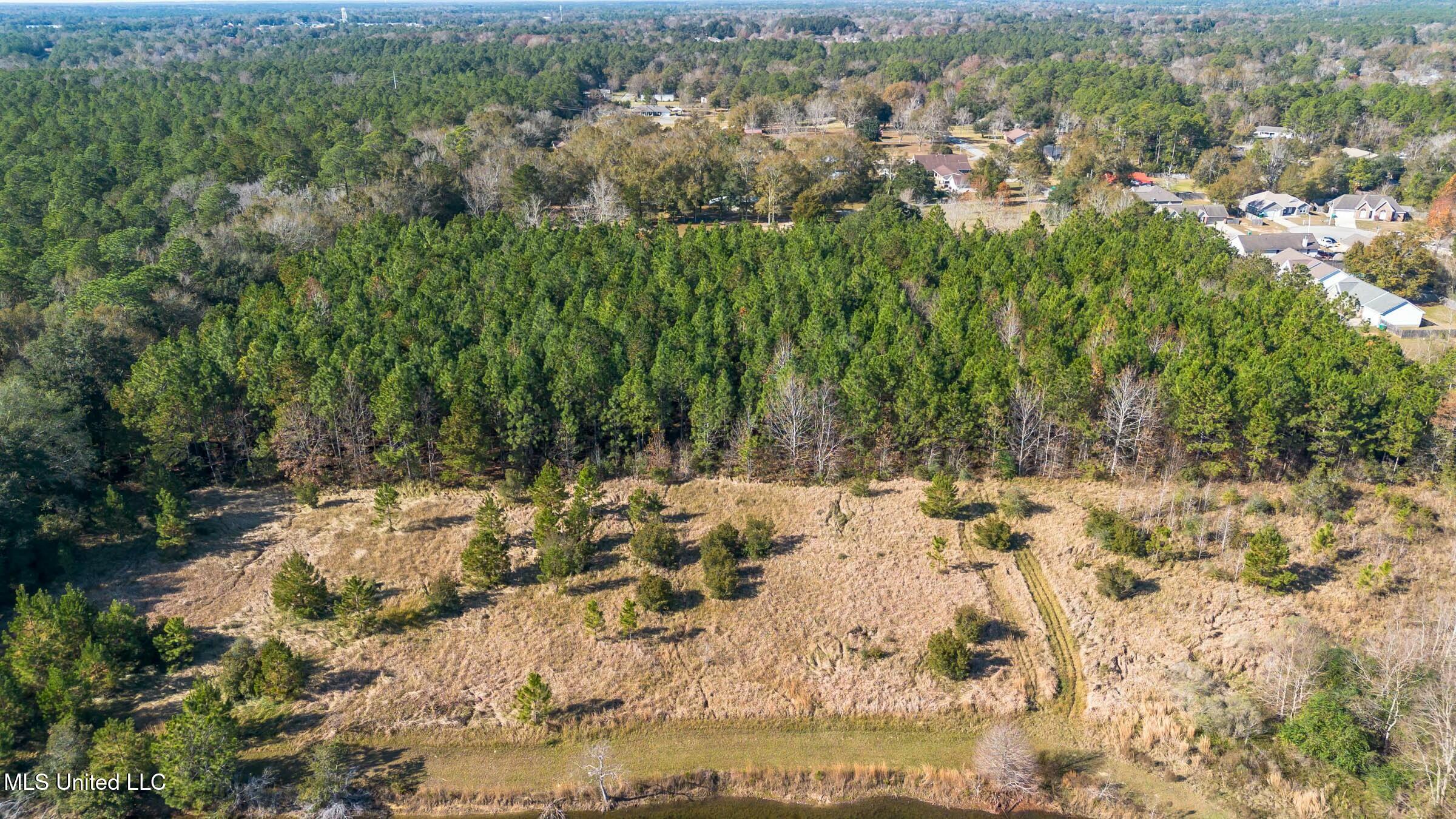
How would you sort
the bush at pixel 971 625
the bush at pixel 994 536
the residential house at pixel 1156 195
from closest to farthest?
the bush at pixel 971 625
the bush at pixel 994 536
the residential house at pixel 1156 195

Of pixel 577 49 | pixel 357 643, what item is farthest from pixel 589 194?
pixel 577 49

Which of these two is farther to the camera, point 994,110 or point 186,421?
point 994,110

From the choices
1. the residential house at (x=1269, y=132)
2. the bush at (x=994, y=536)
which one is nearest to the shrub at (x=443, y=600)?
the bush at (x=994, y=536)

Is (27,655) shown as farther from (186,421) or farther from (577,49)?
(577,49)

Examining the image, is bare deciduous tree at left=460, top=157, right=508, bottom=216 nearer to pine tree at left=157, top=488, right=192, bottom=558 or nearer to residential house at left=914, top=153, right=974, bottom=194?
residential house at left=914, top=153, right=974, bottom=194

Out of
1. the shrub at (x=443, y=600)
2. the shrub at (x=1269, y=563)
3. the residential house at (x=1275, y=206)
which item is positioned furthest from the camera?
the residential house at (x=1275, y=206)

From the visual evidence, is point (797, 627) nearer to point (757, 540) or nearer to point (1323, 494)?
point (757, 540)

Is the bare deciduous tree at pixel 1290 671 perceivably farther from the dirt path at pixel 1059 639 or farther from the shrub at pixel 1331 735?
the dirt path at pixel 1059 639

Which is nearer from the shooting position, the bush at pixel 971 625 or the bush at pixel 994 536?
the bush at pixel 971 625
